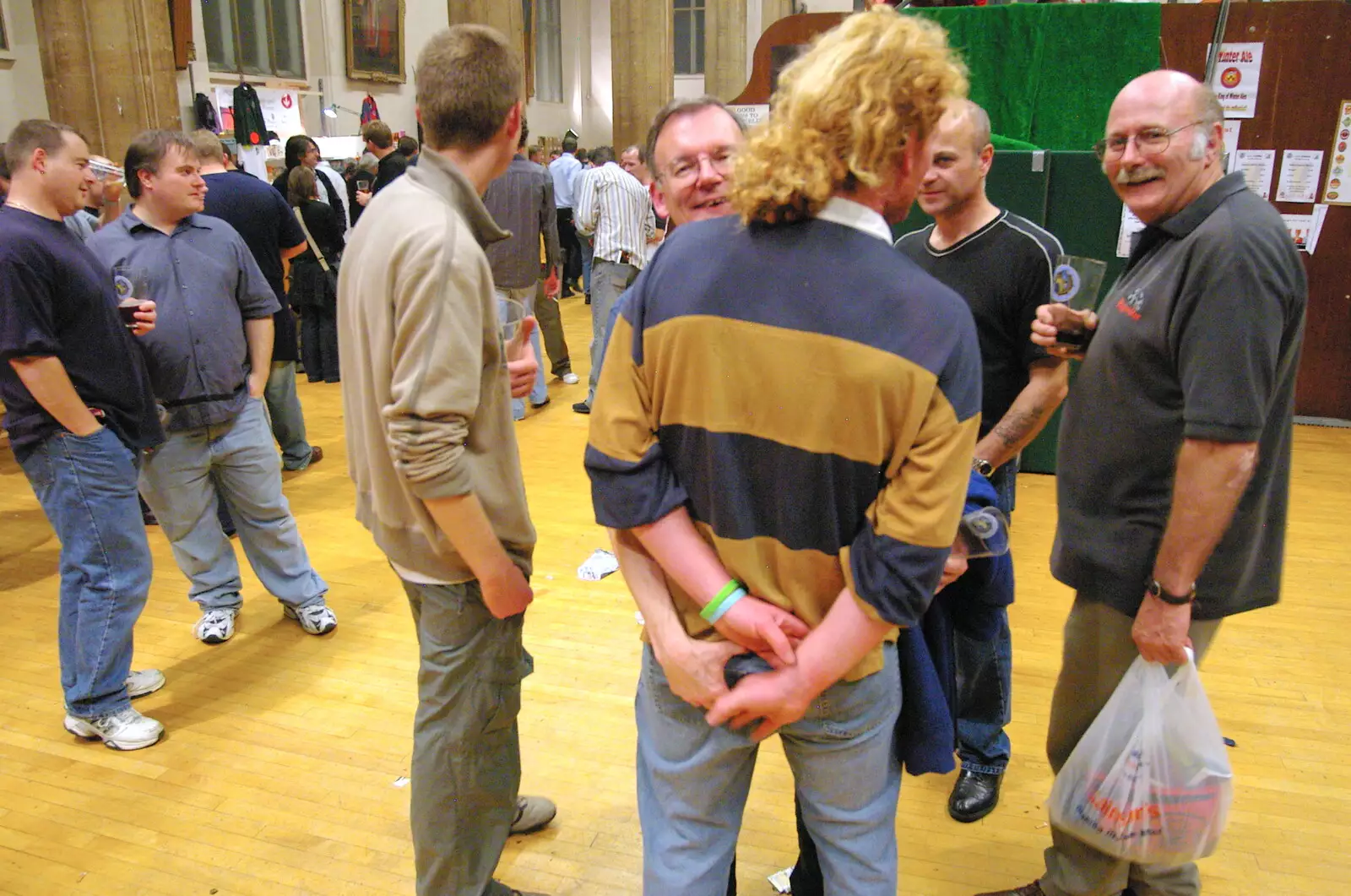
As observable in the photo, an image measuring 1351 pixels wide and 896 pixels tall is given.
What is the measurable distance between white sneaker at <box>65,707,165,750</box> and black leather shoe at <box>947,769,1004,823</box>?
7.64ft

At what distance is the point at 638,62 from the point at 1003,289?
48.1ft

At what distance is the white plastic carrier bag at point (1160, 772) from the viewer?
1.63 meters

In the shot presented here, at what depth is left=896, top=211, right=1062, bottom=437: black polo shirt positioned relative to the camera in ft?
7.42

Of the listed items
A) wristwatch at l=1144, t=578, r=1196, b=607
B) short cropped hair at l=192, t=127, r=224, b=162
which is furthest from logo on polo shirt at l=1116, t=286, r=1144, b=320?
short cropped hair at l=192, t=127, r=224, b=162

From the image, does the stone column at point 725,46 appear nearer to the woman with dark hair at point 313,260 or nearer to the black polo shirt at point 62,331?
the woman with dark hair at point 313,260

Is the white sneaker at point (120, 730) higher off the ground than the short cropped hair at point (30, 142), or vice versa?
the short cropped hair at point (30, 142)

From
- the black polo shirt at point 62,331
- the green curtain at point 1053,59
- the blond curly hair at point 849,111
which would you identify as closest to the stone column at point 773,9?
the green curtain at point 1053,59

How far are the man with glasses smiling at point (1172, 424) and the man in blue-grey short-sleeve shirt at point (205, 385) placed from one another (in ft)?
8.68

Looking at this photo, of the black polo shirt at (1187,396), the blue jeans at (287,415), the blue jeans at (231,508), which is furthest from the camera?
the blue jeans at (287,415)

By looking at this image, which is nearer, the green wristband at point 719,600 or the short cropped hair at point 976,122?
the green wristband at point 719,600

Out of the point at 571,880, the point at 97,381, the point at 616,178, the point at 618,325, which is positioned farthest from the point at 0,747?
the point at 616,178

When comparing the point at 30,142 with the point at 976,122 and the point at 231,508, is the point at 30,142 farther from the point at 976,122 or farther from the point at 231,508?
the point at 976,122

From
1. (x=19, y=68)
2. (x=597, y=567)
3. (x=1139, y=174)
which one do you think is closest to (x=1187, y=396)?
(x=1139, y=174)

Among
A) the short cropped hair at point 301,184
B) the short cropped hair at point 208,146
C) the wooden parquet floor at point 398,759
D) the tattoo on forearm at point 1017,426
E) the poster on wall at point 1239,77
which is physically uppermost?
the poster on wall at point 1239,77
